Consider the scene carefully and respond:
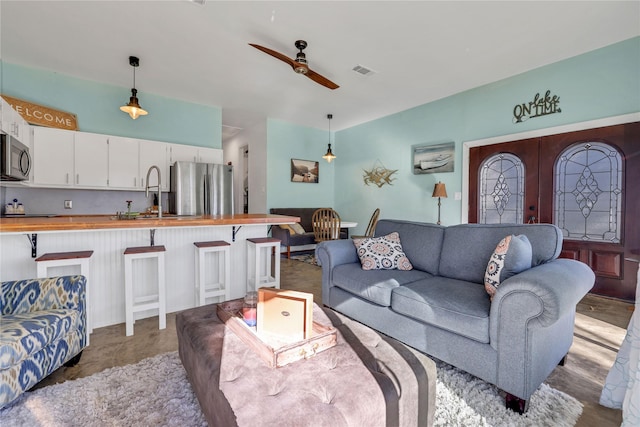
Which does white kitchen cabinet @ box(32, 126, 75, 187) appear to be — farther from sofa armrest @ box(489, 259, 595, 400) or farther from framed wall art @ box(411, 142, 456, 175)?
framed wall art @ box(411, 142, 456, 175)

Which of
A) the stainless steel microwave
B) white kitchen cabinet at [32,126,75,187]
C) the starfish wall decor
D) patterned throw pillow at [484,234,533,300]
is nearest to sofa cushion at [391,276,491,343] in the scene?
patterned throw pillow at [484,234,533,300]

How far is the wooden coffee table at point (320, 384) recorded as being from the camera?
0.88 metres

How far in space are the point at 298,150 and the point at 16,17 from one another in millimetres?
4500

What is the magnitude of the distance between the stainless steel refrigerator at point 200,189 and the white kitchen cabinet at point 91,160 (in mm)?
861

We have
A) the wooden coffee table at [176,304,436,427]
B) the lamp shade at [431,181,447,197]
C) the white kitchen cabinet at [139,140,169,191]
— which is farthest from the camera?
the lamp shade at [431,181,447,197]

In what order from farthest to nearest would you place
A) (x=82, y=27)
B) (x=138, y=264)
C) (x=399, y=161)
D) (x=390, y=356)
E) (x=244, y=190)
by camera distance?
(x=244, y=190)
(x=399, y=161)
(x=82, y=27)
(x=138, y=264)
(x=390, y=356)

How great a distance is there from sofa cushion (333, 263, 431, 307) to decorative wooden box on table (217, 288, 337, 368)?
821 mm

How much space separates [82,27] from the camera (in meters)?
2.83

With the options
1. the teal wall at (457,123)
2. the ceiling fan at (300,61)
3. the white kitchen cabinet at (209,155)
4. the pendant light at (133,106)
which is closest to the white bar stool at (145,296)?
the pendant light at (133,106)

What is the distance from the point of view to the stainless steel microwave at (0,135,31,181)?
2475 millimetres

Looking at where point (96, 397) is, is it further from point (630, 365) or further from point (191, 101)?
point (191, 101)

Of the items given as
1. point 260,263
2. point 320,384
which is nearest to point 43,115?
point 260,263

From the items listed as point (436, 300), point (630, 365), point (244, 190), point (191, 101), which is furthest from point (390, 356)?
point (244, 190)

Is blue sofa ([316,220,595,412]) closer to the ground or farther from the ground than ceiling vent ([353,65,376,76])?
closer to the ground
